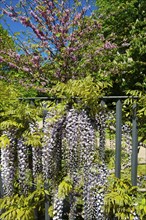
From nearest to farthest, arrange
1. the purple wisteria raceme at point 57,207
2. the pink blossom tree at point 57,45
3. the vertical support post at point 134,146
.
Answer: the vertical support post at point 134,146 < the purple wisteria raceme at point 57,207 < the pink blossom tree at point 57,45

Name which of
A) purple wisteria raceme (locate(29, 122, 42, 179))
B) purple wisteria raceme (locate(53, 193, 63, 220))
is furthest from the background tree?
purple wisteria raceme (locate(53, 193, 63, 220))

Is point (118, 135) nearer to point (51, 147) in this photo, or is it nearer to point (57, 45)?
point (51, 147)

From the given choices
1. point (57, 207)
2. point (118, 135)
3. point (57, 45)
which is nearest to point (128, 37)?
point (57, 45)

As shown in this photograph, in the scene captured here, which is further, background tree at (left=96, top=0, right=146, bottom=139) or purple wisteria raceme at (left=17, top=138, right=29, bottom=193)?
background tree at (left=96, top=0, right=146, bottom=139)

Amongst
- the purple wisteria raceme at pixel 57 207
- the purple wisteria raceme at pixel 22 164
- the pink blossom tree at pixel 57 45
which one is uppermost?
the pink blossom tree at pixel 57 45

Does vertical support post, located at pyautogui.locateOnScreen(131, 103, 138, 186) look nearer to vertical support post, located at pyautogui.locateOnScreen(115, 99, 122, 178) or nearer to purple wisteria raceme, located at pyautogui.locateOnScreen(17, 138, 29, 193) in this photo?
vertical support post, located at pyautogui.locateOnScreen(115, 99, 122, 178)

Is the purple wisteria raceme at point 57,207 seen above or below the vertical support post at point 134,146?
below

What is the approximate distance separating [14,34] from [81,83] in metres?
5.53

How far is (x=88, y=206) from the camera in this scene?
235 cm

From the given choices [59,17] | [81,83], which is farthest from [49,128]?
[59,17]

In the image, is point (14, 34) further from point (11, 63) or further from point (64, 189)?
point (64, 189)

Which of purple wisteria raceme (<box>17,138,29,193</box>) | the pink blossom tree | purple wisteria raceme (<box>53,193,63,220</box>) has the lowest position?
purple wisteria raceme (<box>53,193,63,220</box>)

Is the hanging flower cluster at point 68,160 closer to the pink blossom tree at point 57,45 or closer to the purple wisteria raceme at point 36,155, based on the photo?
the purple wisteria raceme at point 36,155

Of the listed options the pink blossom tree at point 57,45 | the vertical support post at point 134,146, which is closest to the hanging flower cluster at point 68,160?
the vertical support post at point 134,146
